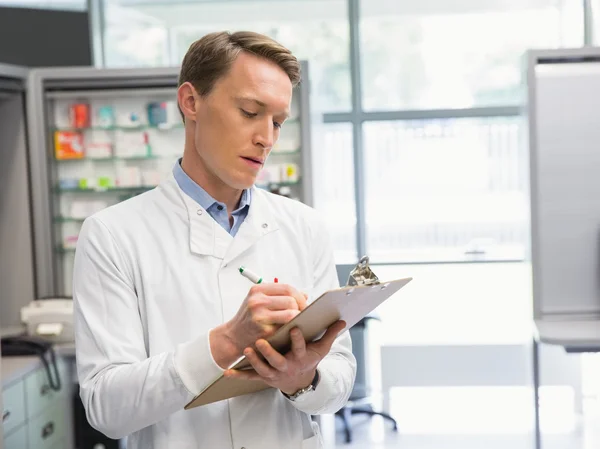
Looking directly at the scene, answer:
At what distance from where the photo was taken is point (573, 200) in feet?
14.1

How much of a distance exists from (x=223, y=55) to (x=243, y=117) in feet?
0.40

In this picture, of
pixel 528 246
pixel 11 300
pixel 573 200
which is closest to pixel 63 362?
pixel 11 300

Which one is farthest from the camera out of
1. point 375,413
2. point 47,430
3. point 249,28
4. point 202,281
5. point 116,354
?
point 249,28

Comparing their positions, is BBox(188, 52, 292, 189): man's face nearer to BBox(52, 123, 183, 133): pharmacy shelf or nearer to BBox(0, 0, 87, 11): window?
BBox(52, 123, 183, 133): pharmacy shelf

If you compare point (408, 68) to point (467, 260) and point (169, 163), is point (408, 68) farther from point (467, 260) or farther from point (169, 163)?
point (169, 163)

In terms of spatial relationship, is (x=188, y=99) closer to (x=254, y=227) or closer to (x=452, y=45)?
(x=254, y=227)

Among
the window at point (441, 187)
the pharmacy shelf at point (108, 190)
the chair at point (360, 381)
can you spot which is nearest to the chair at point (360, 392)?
the chair at point (360, 381)

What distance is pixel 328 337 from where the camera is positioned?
1371mm

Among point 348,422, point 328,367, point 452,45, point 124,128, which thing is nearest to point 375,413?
point 348,422

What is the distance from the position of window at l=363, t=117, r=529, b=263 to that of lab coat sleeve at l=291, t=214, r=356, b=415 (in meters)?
4.71

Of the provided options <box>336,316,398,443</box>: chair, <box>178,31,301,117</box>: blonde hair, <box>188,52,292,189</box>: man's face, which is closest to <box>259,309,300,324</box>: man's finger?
<box>188,52,292,189</box>: man's face

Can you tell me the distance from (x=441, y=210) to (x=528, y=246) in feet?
7.15

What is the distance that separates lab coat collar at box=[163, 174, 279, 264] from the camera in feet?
5.19

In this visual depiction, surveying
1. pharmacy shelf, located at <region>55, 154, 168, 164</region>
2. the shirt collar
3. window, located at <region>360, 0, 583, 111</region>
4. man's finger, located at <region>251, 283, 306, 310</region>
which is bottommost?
man's finger, located at <region>251, 283, 306, 310</region>
